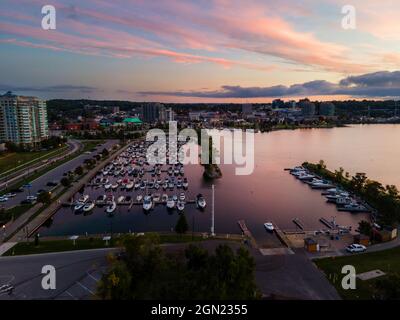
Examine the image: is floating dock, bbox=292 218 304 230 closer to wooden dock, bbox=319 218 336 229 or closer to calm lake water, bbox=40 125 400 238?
calm lake water, bbox=40 125 400 238

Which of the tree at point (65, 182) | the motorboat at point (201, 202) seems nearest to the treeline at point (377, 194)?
the motorboat at point (201, 202)

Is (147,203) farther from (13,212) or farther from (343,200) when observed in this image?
(343,200)

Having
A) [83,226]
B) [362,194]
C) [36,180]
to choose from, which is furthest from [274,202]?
[36,180]

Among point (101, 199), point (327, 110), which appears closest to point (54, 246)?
point (101, 199)

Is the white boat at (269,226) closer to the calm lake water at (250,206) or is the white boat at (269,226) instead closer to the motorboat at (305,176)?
the calm lake water at (250,206)

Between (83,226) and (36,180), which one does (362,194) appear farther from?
(36,180)
